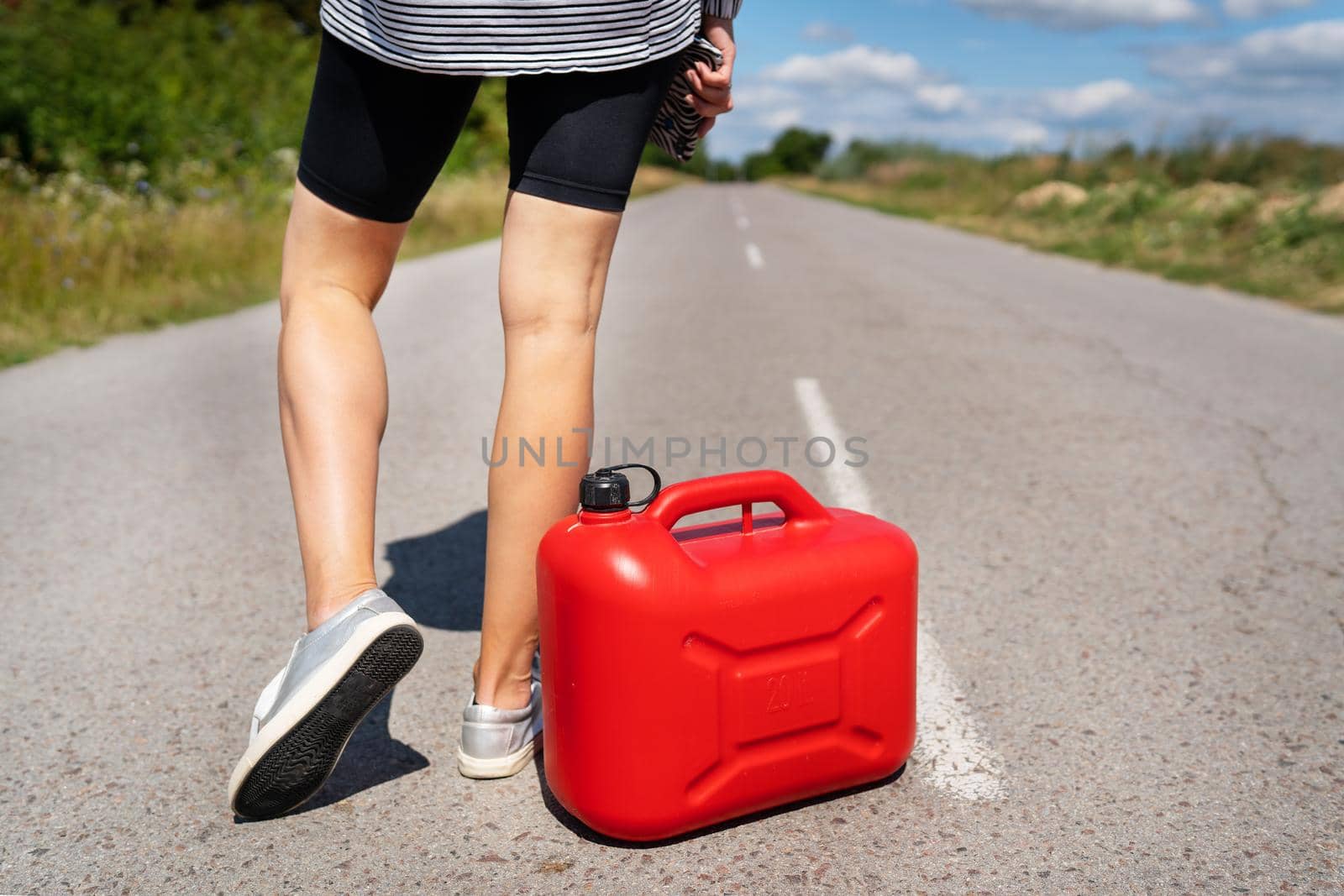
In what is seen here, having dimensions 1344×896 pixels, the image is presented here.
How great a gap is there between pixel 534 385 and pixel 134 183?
848 centimetres

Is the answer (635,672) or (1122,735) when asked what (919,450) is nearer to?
(1122,735)

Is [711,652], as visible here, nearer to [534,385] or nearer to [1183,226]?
[534,385]

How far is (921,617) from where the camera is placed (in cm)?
231

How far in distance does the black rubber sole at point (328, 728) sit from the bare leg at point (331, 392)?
128 millimetres

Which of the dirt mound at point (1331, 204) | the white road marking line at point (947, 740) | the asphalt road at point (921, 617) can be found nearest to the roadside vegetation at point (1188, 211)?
the dirt mound at point (1331, 204)

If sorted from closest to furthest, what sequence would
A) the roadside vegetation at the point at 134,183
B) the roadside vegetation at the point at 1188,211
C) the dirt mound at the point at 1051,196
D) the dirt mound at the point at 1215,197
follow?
the roadside vegetation at the point at 134,183
the roadside vegetation at the point at 1188,211
the dirt mound at the point at 1215,197
the dirt mound at the point at 1051,196

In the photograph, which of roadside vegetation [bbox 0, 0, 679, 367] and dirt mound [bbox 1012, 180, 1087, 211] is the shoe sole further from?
dirt mound [bbox 1012, 180, 1087, 211]

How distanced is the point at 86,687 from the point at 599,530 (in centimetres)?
117

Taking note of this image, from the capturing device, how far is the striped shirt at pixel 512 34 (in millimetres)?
1428

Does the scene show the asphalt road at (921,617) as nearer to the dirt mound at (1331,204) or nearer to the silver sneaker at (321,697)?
the silver sneaker at (321,697)

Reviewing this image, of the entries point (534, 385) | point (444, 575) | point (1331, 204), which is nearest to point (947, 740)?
point (534, 385)

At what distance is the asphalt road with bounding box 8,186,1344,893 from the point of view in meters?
1.49

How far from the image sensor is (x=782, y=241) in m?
13.9

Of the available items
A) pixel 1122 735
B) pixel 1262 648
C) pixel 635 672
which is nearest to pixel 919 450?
pixel 1262 648
